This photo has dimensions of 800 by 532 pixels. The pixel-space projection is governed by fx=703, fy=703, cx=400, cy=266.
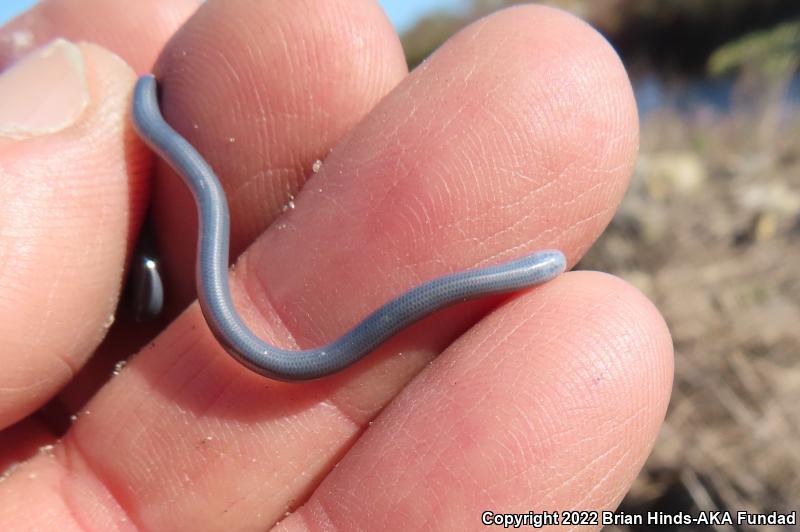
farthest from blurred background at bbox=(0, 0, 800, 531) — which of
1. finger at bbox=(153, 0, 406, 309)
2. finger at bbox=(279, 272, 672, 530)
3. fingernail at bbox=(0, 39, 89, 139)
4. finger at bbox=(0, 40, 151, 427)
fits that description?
fingernail at bbox=(0, 39, 89, 139)

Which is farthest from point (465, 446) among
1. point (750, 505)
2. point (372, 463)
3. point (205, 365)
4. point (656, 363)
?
point (750, 505)

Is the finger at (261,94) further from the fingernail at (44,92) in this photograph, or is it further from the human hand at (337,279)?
the fingernail at (44,92)

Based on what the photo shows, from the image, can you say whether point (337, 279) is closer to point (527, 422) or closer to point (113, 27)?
point (527, 422)

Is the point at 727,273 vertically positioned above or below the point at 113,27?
below

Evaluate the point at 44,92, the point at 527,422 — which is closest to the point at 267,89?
the point at 44,92

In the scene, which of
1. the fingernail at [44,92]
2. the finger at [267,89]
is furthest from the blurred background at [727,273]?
the fingernail at [44,92]
